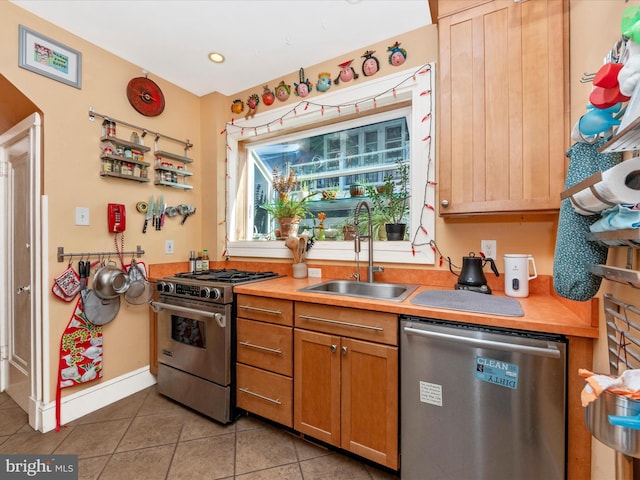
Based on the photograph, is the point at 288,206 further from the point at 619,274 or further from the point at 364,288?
the point at 619,274

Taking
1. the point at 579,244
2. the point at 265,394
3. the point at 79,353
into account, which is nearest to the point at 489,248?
the point at 579,244

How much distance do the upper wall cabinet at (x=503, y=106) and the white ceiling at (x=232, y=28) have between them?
50 cm

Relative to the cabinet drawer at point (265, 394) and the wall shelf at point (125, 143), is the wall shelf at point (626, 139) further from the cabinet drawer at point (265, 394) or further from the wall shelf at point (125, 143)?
the wall shelf at point (125, 143)

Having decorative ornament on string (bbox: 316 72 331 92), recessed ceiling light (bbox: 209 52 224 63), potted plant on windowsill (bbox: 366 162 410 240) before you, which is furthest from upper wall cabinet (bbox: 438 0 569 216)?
recessed ceiling light (bbox: 209 52 224 63)

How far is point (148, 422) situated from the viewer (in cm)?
190

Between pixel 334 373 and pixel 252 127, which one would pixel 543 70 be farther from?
pixel 252 127

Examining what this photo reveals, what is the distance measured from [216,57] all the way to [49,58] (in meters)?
1.03

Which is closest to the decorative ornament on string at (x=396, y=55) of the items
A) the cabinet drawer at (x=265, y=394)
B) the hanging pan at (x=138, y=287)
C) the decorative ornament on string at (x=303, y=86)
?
the decorative ornament on string at (x=303, y=86)

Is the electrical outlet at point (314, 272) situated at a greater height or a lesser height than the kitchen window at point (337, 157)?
lesser

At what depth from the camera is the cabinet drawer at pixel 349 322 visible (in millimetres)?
1373

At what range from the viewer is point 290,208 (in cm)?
246

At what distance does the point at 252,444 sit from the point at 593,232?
1908 mm

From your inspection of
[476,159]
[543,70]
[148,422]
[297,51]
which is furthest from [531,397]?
[297,51]

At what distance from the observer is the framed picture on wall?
5.67 feet
